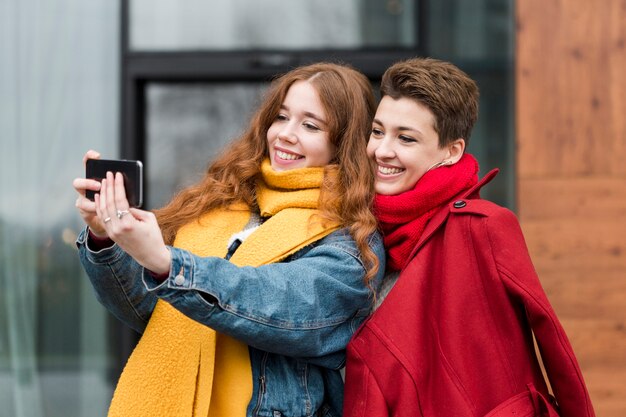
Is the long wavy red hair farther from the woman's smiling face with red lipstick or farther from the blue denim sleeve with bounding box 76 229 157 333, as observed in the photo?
the blue denim sleeve with bounding box 76 229 157 333

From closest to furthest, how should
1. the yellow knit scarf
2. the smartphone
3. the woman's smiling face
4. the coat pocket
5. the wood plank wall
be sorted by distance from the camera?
the smartphone, the coat pocket, the yellow knit scarf, the woman's smiling face, the wood plank wall

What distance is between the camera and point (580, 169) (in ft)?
13.4

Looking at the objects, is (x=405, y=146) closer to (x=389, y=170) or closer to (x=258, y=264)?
(x=389, y=170)

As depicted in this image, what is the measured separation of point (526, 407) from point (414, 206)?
1.62 ft

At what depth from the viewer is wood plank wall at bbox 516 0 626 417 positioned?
4.04 m

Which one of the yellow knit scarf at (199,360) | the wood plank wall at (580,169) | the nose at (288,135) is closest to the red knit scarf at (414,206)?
the yellow knit scarf at (199,360)

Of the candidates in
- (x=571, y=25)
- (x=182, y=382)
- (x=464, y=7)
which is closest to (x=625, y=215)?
(x=571, y=25)

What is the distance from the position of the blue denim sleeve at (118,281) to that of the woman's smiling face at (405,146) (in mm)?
586

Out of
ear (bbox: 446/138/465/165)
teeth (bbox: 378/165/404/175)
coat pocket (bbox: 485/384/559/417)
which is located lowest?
coat pocket (bbox: 485/384/559/417)

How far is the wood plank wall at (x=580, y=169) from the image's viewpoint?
13.3 ft

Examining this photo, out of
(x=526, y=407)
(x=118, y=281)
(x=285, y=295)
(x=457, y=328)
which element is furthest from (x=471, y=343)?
(x=118, y=281)

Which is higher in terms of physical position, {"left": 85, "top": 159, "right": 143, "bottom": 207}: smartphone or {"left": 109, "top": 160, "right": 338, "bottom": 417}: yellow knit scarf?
{"left": 85, "top": 159, "right": 143, "bottom": 207}: smartphone

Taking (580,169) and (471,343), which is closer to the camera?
(471,343)

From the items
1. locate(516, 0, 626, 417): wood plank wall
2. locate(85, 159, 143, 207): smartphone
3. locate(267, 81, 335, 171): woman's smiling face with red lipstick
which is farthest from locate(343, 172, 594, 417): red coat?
locate(516, 0, 626, 417): wood plank wall
